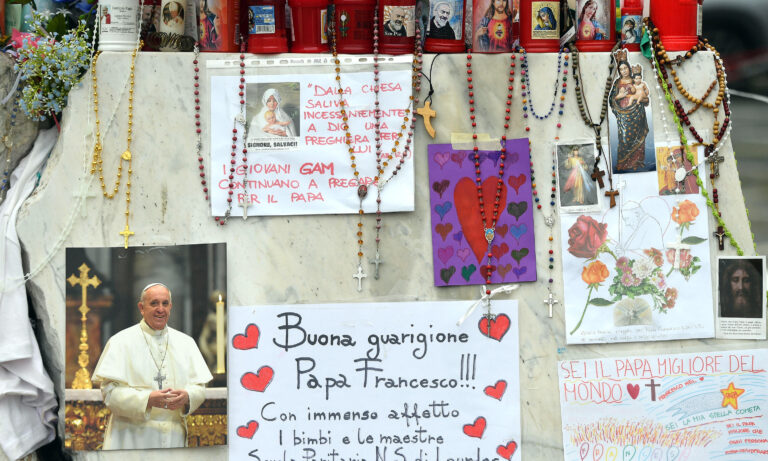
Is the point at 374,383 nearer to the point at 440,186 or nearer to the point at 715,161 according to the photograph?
the point at 440,186

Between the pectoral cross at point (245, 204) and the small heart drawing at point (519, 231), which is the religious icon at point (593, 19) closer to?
the small heart drawing at point (519, 231)

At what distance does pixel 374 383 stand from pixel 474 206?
59 cm

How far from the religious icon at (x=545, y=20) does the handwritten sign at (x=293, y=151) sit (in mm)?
404

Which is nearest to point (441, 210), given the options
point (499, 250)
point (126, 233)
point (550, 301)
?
point (499, 250)

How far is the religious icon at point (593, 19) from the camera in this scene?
2023 millimetres

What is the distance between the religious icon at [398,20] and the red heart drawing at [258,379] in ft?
3.39

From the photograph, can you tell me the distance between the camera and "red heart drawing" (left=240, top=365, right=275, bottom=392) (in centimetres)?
201

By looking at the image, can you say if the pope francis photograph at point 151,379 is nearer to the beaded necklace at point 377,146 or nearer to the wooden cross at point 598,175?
the beaded necklace at point 377,146

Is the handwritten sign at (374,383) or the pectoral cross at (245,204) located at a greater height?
the pectoral cross at (245,204)

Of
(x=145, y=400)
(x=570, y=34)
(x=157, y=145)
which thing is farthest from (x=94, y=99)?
(x=570, y=34)

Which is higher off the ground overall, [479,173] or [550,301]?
[479,173]

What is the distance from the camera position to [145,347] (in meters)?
1.98

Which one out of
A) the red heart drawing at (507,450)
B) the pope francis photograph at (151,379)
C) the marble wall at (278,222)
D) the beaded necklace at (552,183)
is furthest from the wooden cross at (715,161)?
the pope francis photograph at (151,379)

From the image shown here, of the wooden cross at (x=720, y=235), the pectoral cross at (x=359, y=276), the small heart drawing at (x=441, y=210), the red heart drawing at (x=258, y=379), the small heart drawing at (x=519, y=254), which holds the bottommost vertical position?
the red heart drawing at (x=258, y=379)
